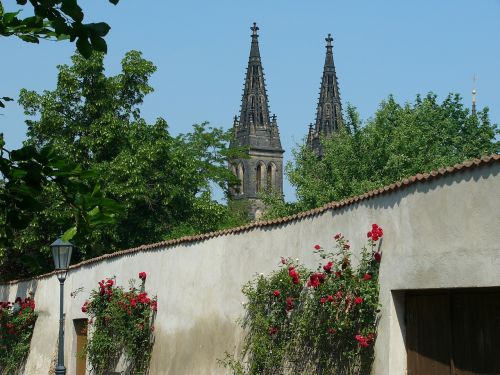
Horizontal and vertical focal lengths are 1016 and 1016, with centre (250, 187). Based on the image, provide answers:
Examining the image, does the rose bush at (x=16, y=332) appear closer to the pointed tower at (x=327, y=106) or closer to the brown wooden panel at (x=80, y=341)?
the brown wooden panel at (x=80, y=341)

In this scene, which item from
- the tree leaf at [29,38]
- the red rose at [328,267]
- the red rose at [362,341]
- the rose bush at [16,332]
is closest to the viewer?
the tree leaf at [29,38]

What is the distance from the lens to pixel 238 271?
600 inches

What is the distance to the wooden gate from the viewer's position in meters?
9.94

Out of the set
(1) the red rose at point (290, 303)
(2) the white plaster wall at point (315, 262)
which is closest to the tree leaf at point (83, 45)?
(2) the white plaster wall at point (315, 262)

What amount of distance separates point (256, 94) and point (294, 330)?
365 ft

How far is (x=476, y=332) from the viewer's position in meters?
10.1

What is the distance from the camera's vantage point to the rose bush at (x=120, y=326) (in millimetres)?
18594

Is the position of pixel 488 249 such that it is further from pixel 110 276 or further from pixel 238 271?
pixel 110 276

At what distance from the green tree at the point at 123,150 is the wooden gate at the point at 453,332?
2464 centimetres

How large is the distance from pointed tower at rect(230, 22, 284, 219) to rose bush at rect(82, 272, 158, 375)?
99250 millimetres

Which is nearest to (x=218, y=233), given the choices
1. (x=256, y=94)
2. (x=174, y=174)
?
(x=174, y=174)

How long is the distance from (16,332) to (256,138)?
100232 millimetres

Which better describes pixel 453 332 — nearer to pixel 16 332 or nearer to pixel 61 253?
pixel 61 253

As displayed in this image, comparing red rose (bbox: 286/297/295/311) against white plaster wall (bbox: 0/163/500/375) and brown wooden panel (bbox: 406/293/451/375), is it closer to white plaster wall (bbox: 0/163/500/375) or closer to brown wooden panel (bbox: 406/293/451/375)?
white plaster wall (bbox: 0/163/500/375)
